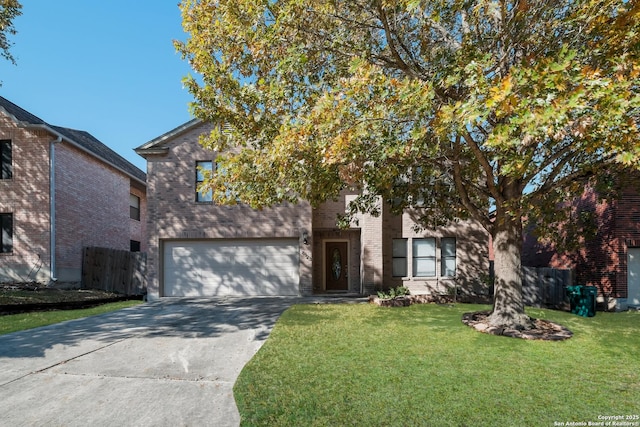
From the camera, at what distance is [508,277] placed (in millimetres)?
8258

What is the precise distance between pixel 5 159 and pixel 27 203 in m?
2.33

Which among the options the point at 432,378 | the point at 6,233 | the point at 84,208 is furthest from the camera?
the point at 84,208

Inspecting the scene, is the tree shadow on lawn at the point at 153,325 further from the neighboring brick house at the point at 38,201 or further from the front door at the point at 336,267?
the neighboring brick house at the point at 38,201

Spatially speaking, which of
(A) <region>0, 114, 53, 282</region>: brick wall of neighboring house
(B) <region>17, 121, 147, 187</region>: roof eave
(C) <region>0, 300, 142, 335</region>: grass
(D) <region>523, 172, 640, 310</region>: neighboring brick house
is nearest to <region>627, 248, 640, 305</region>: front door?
(D) <region>523, 172, 640, 310</region>: neighboring brick house

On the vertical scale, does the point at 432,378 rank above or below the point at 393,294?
above

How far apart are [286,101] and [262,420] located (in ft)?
21.9

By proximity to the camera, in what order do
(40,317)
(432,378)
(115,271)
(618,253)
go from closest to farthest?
1. (432,378)
2. (40,317)
3. (618,253)
4. (115,271)

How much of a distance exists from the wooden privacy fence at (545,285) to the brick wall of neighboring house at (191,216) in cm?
849

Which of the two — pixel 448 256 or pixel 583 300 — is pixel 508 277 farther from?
pixel 448 256

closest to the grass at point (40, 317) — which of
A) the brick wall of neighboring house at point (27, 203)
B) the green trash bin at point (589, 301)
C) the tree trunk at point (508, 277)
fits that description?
the brick wall of neighboring house at point (27, 203)

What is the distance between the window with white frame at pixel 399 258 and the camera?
49.5ft

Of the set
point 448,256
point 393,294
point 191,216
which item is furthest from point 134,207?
point 448,256

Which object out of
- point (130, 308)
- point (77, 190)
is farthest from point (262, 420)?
point (77, 190)

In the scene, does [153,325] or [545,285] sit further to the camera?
[545,285]
